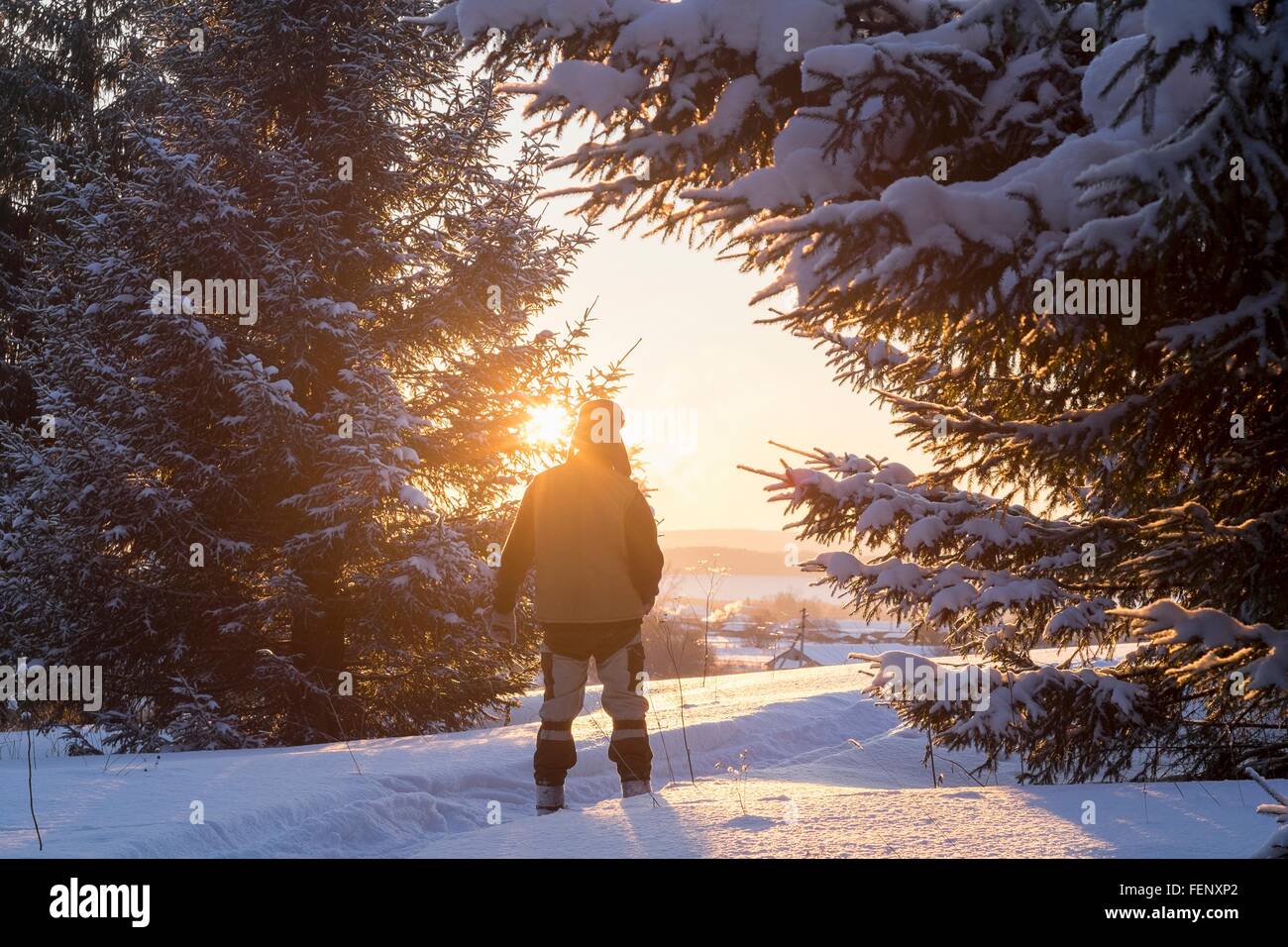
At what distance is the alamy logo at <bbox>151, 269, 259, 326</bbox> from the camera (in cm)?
825

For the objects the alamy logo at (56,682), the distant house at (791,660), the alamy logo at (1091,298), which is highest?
the alamy logo at (1091,298)

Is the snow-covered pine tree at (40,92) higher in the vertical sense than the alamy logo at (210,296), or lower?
higher

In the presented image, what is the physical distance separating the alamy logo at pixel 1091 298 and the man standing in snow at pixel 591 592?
2751mm

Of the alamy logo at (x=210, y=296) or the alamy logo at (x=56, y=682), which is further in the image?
the alamy logo at (x=56, y=682)

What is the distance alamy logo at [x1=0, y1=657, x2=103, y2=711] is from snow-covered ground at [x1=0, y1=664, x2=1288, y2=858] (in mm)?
2425

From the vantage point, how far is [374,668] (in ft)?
31.7

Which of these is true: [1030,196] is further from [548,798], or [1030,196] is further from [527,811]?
[527,811]

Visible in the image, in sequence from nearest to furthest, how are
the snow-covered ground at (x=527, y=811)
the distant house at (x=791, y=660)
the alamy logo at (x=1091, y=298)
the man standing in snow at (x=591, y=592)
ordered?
the alamy logo at (x=1091, y=298) < the snow-covered ground at (x=527, y=811) < the man standing in snow at (x=591, y=592) < the distant house at (x=791, y=660)

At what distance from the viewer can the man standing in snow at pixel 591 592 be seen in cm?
454

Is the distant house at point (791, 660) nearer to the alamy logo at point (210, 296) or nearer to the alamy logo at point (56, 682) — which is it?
the alamy logo at point (56, 682)

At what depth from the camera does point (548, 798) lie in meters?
4.45
